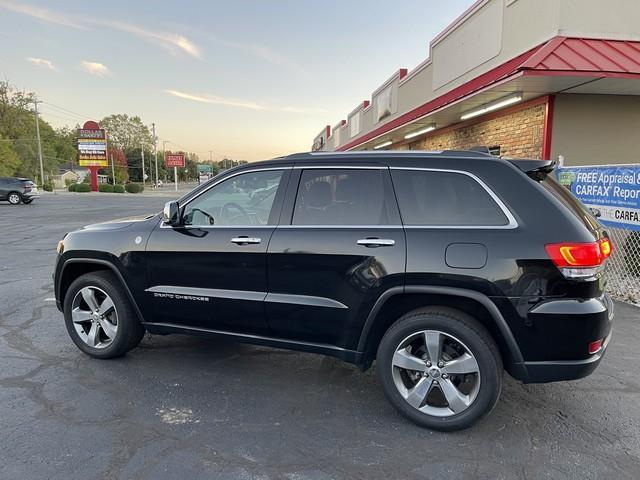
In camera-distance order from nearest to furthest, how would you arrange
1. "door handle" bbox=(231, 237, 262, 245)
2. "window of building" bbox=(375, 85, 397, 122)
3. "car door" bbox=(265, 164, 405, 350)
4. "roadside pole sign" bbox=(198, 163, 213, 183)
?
1. "car door" bbox=(265, 164, 405, 350)
2. "door handle" bbox=(231, 237, 262, 245)
3. "window of building" bbox=(375, 85, 397, 122)
4. "roadside pole sign" bbox=(198, 163, 213, 183)

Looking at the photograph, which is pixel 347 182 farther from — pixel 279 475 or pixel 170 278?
pixel 279 475

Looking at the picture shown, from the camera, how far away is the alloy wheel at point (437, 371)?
2.83 m


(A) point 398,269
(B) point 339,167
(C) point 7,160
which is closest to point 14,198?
(B) point 339,167

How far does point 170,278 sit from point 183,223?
0.48 metres

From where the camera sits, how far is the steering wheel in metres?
3.53

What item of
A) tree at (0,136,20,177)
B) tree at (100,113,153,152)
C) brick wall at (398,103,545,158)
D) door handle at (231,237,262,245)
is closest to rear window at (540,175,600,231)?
door handle at (231,237,262,245)

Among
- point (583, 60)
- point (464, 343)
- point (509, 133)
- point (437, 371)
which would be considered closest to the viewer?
point (464, 343)

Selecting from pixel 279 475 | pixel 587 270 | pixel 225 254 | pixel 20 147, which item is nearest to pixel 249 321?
pixel 225 254

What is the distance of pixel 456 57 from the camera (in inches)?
448

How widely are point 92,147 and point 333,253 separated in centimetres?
5970

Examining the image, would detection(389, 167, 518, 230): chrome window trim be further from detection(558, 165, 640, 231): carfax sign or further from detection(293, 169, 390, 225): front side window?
detection(558, 165, 640, 231): carfax sign

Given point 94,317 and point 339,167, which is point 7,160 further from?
point 339,167

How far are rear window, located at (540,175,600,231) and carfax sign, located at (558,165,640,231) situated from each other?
141 inches

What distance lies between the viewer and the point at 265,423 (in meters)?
2.98
